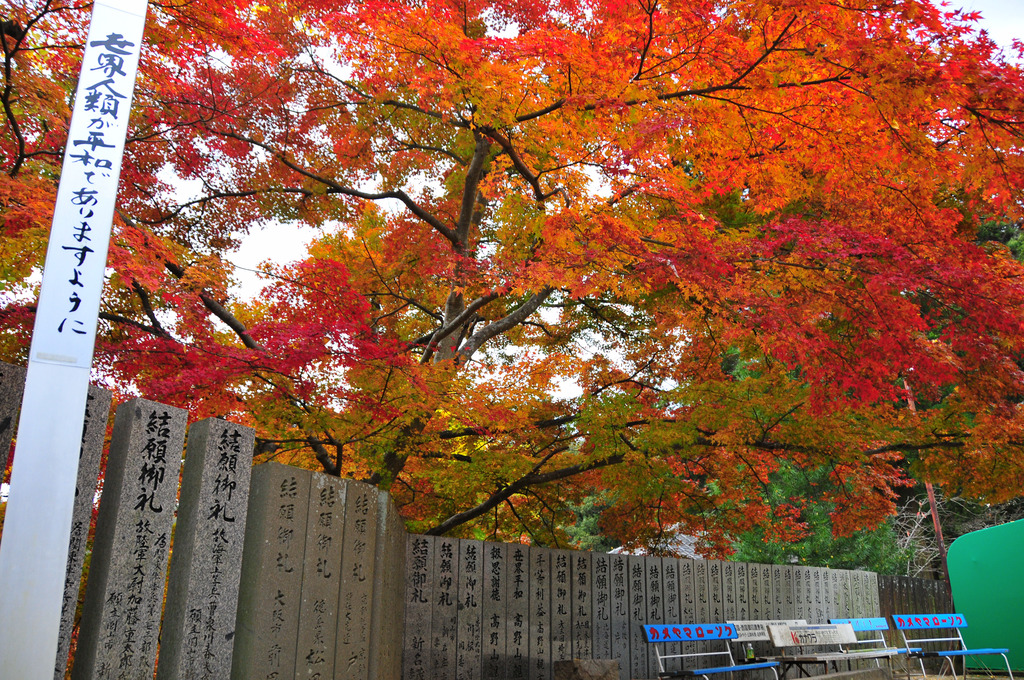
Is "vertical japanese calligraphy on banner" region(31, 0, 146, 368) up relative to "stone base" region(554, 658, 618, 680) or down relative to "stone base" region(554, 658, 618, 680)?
up

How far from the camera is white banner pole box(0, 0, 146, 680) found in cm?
270

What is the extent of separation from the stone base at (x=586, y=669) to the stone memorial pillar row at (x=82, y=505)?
4613 mm

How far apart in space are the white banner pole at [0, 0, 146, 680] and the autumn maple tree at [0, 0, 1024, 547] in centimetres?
147

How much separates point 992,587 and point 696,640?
24.7 ft

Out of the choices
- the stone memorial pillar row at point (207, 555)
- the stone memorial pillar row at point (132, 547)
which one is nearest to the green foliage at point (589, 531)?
the stone memorial pillar row at point (207, 555)

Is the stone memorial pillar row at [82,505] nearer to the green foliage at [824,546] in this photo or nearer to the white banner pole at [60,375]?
the white banner pole at [60,375]

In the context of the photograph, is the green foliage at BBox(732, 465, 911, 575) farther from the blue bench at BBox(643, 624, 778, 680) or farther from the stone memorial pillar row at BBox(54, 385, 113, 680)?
the stone memorial pillar row at BBox(54, 385, 113, 680)

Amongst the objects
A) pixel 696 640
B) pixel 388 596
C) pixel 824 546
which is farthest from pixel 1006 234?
pixel 388 596

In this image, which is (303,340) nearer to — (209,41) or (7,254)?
(7,254)

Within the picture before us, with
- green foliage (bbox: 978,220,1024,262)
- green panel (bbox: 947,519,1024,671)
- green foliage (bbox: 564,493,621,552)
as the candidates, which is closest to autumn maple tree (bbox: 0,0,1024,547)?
green panel (bbox: 947,519,1024,671)

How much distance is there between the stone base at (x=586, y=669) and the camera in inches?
266

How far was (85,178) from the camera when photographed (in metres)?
3.12

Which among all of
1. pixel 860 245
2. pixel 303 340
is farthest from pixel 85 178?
pixel 860 245

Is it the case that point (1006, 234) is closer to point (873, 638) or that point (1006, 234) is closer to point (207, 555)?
point (873, 638)
